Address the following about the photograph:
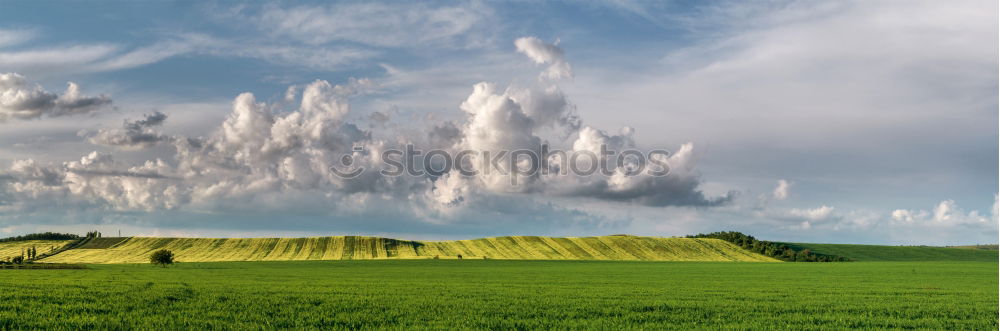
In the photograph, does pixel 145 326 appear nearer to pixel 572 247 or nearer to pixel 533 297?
pixel 533 297

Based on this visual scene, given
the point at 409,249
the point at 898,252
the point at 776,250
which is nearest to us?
the point at 409,249

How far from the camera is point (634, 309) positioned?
28891 mm

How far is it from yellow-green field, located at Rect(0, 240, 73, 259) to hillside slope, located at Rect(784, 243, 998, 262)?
189 meters

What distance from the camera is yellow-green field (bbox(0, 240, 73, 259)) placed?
159050mm

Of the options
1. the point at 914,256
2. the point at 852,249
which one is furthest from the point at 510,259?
the point at 914,256

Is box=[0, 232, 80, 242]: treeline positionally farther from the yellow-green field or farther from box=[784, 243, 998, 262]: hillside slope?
box=[784, 243, 998, 262]: hillside slope

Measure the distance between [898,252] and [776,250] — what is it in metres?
44.9

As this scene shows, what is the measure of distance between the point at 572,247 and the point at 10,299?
137 meters

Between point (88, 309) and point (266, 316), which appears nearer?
point (266, 316)

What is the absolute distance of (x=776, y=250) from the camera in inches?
6452

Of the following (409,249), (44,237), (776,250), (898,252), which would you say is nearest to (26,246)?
(44,237)

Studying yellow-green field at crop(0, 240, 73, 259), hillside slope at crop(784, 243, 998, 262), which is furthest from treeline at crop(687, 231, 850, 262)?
yellow-green field at crop(0, 240, 73, 259)

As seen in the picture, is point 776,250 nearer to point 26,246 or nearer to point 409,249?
point 409,249

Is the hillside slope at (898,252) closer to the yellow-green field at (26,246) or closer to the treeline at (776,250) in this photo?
the treeline at (776,250)
